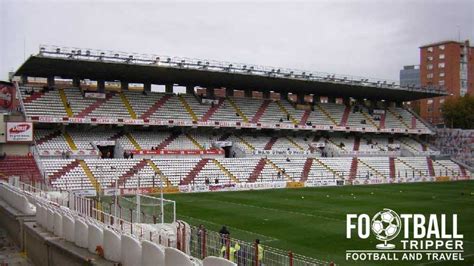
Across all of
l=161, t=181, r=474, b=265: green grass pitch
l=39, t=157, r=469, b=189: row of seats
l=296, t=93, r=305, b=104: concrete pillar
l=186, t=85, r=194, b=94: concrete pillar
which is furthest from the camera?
l=296, t=93, r=305, b=104: concrete pillar

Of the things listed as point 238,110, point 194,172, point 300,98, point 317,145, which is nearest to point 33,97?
point 194,172

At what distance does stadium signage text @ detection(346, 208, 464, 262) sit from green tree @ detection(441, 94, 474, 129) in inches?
2410

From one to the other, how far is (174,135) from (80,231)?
4434 centimetres

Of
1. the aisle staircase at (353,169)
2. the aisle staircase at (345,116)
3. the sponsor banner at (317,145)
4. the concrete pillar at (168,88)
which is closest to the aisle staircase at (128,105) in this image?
the concrete pillar at (168,88)

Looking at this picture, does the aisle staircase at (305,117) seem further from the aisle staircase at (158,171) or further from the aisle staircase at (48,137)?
the aisle staircase at (48,137)

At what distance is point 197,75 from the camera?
183ft

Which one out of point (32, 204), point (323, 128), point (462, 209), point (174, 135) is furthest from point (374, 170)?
point (32, 204)

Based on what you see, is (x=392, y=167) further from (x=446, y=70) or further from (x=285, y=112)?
(x=446, y=70)

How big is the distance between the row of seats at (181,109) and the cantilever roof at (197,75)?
1843mm

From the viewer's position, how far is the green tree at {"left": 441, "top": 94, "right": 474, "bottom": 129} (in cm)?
8381

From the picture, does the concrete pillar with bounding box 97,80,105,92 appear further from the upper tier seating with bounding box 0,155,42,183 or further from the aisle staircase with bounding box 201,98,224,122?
the upper tier seating with bounding box 0,155,42,183

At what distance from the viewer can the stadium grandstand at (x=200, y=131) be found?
45812 mm

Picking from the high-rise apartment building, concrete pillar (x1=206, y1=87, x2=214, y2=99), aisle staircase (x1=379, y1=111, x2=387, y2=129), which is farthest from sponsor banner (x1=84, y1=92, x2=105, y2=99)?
the high-rise apartment building

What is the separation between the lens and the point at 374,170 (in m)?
59.1
